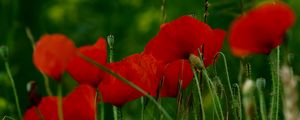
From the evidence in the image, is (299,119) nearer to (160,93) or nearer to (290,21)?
(290,21)

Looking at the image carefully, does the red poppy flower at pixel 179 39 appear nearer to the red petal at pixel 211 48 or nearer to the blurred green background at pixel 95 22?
the red petal at pixel 211 48

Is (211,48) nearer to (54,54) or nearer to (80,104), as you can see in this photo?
(80,104)

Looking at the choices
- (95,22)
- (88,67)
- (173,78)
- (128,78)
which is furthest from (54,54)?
(95,22)

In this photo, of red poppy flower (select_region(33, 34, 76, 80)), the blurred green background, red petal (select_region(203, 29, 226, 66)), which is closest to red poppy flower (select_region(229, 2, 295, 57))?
red poppy flower (select_region(33, 34, 76, 80))

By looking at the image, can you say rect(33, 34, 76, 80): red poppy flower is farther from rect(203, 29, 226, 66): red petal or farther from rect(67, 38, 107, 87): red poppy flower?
rect(203, 29, 226, 66): red petal

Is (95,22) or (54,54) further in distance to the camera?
(95,22)

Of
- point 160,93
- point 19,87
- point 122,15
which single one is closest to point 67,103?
point 160,93
